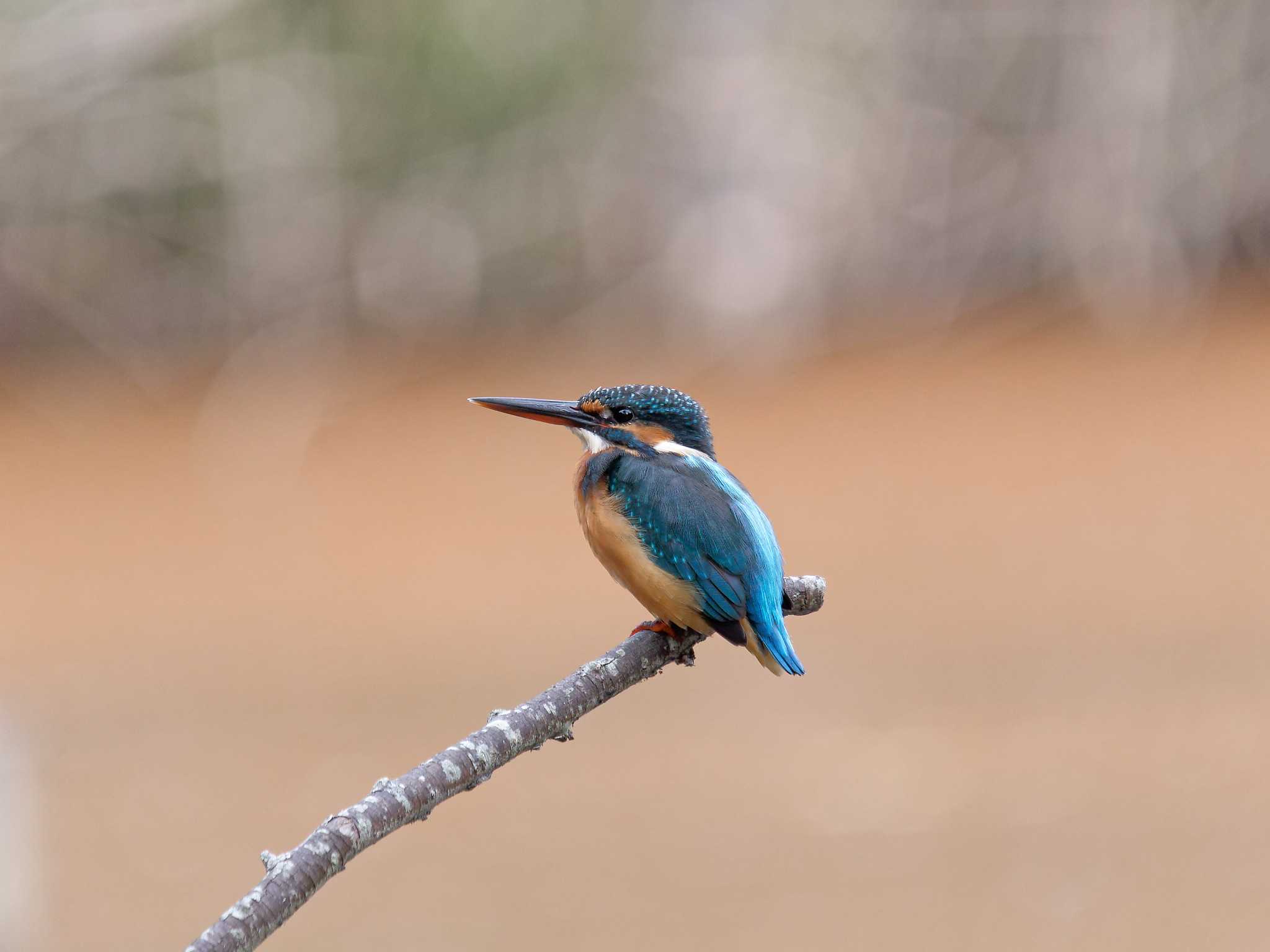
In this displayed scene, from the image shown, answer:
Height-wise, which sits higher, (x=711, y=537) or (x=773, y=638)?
(x=711, y=537)

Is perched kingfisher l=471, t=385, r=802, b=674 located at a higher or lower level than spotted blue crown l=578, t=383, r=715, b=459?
lower

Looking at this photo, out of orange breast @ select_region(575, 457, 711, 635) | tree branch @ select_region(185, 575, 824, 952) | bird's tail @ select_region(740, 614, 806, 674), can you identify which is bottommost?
tree branch @ select_region(185, 575, 824, 952)

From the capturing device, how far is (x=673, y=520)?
1380mm

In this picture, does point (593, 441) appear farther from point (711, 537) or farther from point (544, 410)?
point (711, 537)

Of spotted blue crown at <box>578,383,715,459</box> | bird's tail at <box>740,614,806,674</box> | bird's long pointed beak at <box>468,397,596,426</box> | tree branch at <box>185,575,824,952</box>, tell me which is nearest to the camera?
tree branch at <box>185,575,824,952</box>

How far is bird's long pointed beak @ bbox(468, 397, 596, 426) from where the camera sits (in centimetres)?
140

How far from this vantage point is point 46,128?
4051 mm

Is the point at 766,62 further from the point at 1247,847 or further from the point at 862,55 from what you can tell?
the point at 1247,847

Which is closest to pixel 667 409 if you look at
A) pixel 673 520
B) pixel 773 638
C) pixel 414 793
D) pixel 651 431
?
pixel 651 431

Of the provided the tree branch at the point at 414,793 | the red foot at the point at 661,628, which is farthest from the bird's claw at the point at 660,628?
the tree branch at the point at 414,793

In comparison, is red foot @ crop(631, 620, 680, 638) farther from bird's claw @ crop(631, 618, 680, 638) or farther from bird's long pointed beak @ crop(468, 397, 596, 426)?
bird's long pointed beak @ crop(468, 397, 596, 426)

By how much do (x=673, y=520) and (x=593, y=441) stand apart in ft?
0.68

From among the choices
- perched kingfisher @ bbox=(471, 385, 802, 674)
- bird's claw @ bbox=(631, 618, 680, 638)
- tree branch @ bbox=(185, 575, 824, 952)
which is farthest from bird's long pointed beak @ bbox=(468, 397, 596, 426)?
tree branch @ bbox=(185, 575, 824, 952)

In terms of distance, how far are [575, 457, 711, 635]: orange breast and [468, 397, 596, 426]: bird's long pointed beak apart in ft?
0.24
